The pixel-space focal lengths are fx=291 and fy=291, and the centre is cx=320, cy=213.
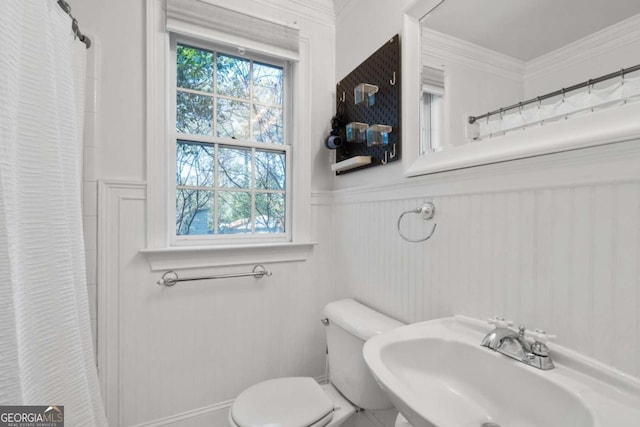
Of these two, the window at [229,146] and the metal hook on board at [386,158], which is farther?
the window at [229,146]

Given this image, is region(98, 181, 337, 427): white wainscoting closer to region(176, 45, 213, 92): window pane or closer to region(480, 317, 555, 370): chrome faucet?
region(176, 45, 213, 92): window pane

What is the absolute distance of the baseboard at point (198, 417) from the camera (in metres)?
1.45

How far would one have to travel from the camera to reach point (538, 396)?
0.71 metres

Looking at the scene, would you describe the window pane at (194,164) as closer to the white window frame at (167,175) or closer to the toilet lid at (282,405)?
the white window frame at (167,175)

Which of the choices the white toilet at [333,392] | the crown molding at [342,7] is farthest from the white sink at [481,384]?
the crown molding at [342,7]

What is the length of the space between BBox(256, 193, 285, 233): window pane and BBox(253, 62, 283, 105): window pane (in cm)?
Result: 59

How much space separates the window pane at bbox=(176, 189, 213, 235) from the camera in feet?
5.17

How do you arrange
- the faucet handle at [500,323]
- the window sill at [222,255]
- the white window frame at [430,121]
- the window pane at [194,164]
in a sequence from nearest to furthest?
the faucet handle at [500,323] < the white window frame at [430,121] < the window sill at [222,255] < the window pane at [194,164]

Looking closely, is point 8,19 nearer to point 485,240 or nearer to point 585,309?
point 485,240

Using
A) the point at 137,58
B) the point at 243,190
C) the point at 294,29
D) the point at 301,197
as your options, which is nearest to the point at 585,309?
the point at 301,197

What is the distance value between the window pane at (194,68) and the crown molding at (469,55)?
1137 millimetres

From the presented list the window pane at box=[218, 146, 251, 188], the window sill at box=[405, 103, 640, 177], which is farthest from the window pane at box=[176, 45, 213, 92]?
the window sill at box=[405, 103, 640, 177]

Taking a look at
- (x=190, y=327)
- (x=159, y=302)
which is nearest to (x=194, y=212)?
(x=159, y=302)

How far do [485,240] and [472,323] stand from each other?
28 cm
